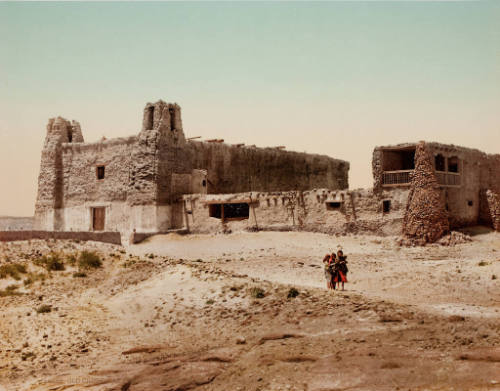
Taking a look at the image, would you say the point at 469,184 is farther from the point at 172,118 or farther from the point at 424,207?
the point at 172,118

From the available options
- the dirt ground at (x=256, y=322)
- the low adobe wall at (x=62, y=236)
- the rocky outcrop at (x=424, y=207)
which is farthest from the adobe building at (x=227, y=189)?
the dirt ground at (x=256, y=322)

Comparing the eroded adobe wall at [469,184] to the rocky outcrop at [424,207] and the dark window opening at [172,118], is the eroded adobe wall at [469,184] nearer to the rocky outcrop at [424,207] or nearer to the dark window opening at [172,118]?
the rocky outcrop at [424,207]

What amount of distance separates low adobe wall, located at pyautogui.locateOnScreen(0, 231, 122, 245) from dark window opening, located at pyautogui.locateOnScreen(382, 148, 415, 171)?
13.8 metres

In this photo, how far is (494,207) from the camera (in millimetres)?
30469

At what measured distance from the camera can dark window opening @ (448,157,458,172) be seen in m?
29.5

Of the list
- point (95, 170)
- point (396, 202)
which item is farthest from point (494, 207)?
point (95, 170)

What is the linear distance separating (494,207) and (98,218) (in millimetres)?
21595

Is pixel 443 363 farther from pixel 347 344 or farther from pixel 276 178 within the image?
pixel 276 178

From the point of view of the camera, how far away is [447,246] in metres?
25.7

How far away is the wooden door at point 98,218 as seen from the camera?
33.8 m

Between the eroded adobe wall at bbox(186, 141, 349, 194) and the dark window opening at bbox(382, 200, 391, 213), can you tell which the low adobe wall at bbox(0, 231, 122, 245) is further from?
the dark window opening at bbox(382, 200, 391, 213)

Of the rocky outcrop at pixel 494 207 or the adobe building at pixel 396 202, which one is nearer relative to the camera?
the adobe building at pixel 396 202

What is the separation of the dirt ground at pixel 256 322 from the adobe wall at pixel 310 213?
6.88 ft

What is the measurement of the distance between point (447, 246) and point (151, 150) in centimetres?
1584
